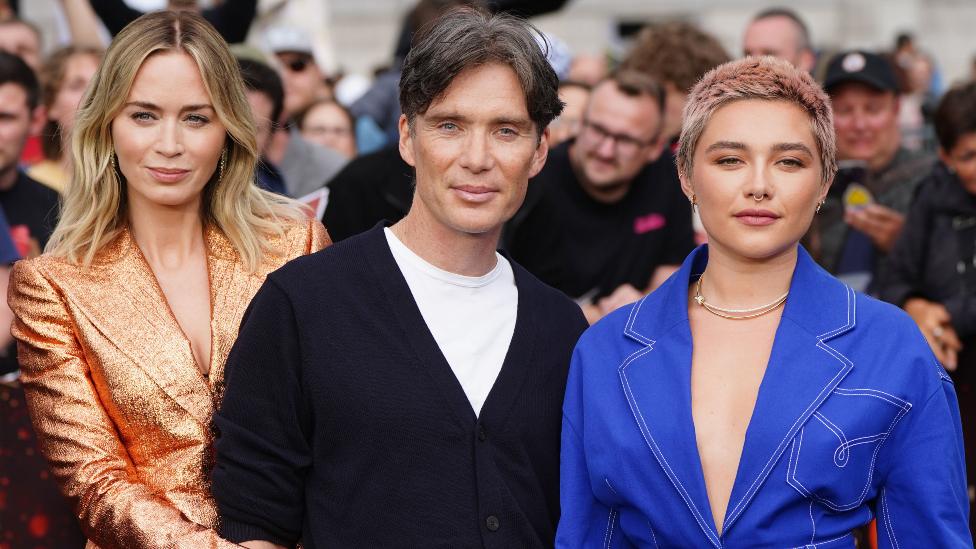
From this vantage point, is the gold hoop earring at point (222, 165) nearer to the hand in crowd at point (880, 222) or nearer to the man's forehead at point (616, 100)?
the man's forehead at point (616, 100)

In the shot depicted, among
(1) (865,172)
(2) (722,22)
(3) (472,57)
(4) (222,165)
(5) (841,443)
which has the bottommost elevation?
(2) (722,22)

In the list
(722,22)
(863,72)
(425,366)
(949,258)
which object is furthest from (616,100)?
(722,22)

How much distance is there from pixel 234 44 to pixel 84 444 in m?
3.50

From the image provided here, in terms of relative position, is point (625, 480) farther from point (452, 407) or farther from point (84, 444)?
point (84, 444)

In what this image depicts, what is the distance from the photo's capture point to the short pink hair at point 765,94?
3.28 m

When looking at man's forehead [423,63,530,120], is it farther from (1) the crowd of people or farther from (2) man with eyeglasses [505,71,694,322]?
(2) man with eyeglasses [505,71,694,322]

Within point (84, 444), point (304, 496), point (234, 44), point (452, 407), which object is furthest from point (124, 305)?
point (234, 44)

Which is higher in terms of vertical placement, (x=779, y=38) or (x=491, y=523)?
(x=779, y=38)

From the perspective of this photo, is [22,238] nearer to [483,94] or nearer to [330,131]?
[483,94]

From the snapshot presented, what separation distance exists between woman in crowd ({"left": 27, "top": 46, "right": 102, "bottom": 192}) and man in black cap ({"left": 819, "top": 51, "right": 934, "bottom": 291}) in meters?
3.72

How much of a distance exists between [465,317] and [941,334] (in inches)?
96.2

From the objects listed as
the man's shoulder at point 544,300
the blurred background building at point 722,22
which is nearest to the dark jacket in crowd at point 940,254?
the man's shoulder at point 544,300

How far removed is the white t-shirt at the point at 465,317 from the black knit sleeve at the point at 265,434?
340 millimetres

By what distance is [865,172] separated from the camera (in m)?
6.55
